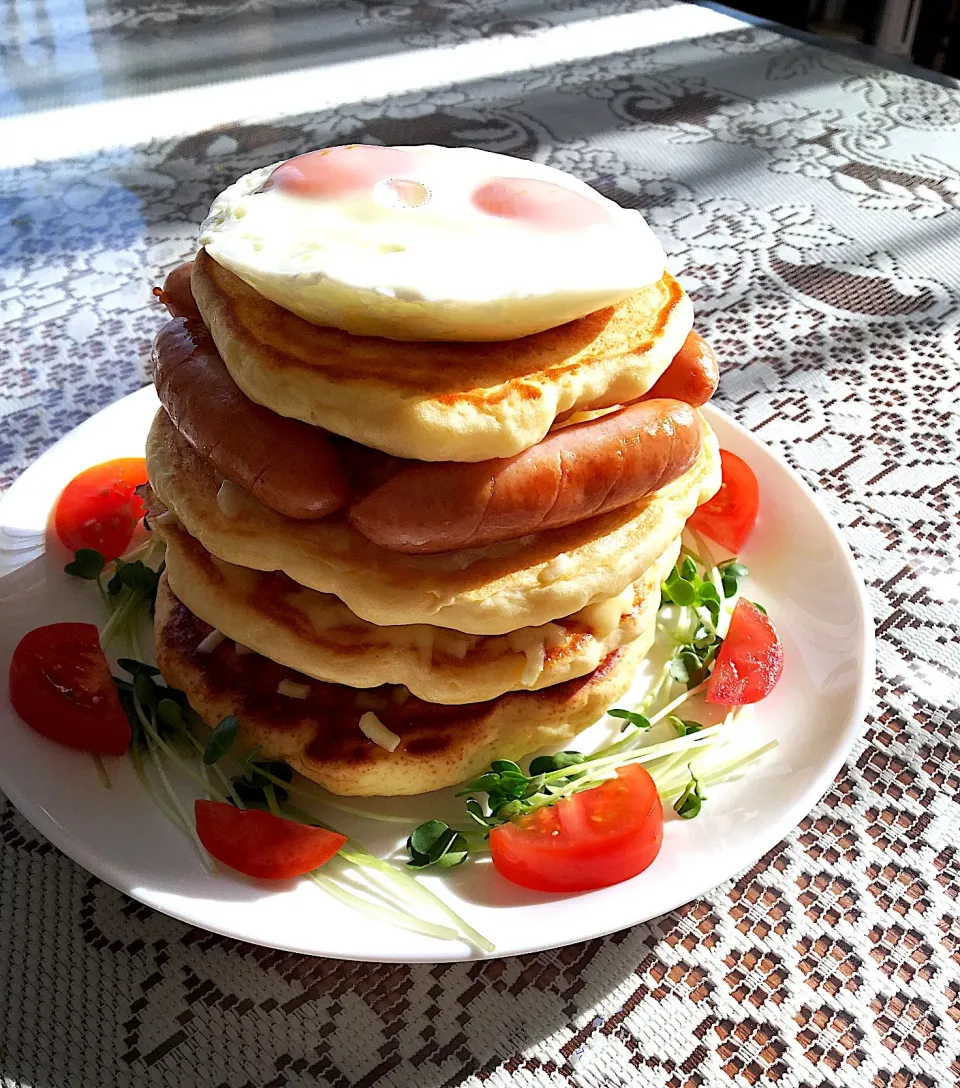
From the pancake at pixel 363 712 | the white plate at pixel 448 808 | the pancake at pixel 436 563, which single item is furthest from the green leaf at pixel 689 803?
the pancake at pixel 436 563

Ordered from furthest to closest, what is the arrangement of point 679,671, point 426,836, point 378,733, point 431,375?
1. point 679,671
2. point 378,733
3. point 426,836
4. point 431,375

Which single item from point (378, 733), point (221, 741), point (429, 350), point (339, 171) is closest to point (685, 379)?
point (429, 350)

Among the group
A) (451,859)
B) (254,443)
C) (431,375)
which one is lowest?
(451,859)

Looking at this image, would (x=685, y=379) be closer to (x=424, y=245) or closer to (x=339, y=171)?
(x=424, y=245)

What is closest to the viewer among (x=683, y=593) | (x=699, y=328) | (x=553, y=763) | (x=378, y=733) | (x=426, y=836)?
(x=426, y=836)

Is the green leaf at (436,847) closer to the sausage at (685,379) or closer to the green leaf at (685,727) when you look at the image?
the green leaf at (685,727)
